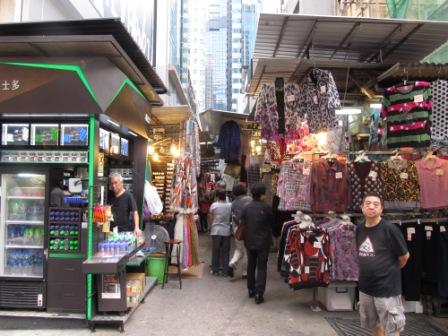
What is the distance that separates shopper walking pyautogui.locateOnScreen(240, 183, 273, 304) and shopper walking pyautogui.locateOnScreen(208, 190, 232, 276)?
195 centimetres

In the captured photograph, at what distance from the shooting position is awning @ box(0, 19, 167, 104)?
526cm

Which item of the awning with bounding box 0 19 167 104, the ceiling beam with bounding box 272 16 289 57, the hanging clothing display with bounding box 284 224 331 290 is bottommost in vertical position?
the hanging clothing display with bounding box 284 224 331 290

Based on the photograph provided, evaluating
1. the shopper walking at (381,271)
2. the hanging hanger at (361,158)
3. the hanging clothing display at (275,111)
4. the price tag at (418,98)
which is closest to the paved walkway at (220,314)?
the shopper walking at (381,271)

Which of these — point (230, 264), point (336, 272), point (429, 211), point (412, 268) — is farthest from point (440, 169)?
point (230, 264)

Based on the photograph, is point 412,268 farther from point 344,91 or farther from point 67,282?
point 67,282

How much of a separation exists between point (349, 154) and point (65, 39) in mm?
4826

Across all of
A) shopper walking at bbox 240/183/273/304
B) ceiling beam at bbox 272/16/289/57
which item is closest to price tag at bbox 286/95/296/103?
ceiling beam at bbox 272/16/289/57

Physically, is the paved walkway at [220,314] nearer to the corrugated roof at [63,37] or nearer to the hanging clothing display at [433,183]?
the hanging clothing display at [433,183]

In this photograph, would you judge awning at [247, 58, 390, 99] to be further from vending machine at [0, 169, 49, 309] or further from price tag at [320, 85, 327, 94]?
vending machine at [0, 169, 49, 309]

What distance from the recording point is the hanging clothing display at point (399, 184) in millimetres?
6488

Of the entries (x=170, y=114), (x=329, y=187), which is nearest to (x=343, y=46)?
(x=329, y=187)

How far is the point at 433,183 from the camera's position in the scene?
6273 mm

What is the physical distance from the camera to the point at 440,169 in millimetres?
6277

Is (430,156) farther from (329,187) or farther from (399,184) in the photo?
(329,187)
